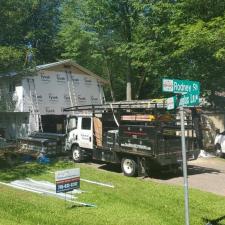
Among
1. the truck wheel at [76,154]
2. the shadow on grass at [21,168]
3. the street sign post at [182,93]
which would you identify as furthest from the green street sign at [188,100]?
the truck wheel at [76,154]

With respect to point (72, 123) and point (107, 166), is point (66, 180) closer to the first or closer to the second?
point (107, 166)

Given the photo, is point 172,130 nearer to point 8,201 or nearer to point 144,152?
point 144,152

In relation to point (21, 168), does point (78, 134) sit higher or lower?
higher

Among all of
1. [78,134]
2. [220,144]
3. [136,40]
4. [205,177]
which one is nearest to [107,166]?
[78,134]

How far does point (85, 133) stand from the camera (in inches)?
800

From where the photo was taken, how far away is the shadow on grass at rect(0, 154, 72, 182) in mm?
17027

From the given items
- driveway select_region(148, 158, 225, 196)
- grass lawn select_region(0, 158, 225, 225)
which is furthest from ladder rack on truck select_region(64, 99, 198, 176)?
grass lawn select_region(0, 158, 225, 225)

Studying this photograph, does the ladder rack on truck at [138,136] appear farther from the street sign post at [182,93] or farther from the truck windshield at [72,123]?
the street sign post at [182,93]

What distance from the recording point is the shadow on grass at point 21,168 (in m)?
17.0

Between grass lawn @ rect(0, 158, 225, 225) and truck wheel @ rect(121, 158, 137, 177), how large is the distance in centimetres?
130

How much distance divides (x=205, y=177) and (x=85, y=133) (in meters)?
6.10

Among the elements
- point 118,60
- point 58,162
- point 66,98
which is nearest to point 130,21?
point 118,60

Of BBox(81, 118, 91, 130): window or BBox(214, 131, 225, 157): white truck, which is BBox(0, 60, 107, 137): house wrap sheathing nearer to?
BBox(81, 118, 91, 130): window

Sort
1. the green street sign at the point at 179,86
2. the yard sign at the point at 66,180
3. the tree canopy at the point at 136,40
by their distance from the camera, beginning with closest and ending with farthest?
1. the green street sign at the point at 179,86
2. the yard sign at the point at 66,180
3. the tree canopy at the point at 136,40
